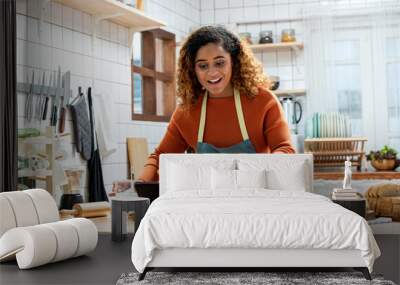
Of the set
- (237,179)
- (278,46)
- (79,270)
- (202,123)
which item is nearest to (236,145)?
(202,123)

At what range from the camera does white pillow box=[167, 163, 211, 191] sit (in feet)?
15.2

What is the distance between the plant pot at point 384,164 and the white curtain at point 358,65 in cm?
73

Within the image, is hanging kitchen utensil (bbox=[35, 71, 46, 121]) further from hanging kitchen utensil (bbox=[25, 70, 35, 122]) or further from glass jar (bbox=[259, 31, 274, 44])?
glass jar (bbox=[259, 31, 274, 44])

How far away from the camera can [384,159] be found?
721 centimetres

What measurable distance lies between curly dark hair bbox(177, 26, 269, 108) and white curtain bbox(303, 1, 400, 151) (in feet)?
9.77

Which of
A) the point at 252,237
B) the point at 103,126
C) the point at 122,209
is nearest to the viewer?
the point at 252,237

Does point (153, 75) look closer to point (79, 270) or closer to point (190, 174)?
point (190, 174)

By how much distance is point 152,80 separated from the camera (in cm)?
748

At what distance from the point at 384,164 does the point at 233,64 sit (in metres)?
2.85

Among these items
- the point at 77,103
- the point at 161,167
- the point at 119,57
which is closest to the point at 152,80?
the point at 119,57

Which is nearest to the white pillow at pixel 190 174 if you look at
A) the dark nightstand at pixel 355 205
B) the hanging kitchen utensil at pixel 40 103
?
the dark nightstand at pixel 355 205

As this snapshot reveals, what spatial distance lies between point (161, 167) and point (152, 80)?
2754mm

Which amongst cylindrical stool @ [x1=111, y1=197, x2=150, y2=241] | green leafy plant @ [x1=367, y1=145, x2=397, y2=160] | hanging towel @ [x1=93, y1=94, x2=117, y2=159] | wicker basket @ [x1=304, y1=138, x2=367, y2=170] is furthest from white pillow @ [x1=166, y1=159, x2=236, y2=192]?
green leafy plant @ [x1=367, y1=145, x2=397, y2=160]

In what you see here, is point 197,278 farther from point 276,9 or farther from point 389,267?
point 276,9
